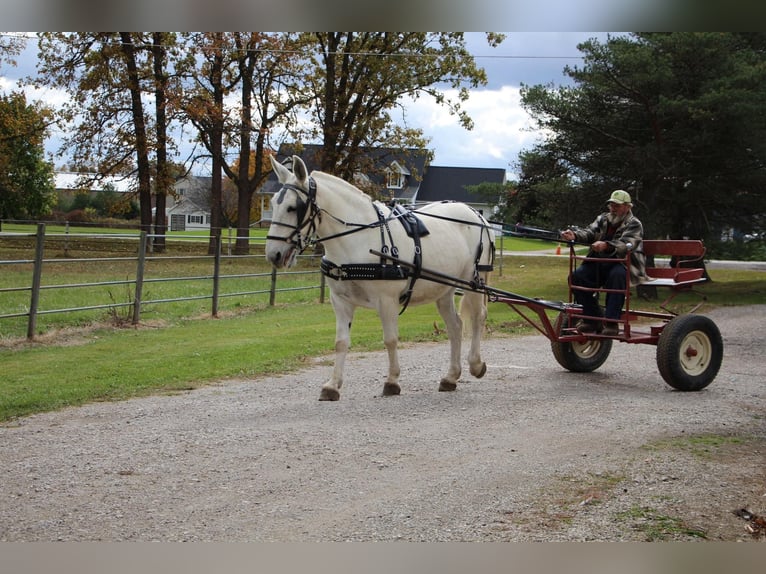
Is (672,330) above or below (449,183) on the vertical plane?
below

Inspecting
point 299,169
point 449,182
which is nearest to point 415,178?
point 449,182

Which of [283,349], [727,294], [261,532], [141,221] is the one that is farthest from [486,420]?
[141,221]

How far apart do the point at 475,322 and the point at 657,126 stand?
Result: 9.26m

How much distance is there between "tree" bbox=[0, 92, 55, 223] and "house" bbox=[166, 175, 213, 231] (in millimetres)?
4156

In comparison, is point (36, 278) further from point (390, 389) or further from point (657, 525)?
point (657, 525)

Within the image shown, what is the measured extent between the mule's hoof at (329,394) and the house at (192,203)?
1847 centimetres

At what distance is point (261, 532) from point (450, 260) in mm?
4419

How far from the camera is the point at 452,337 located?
29.2 ft

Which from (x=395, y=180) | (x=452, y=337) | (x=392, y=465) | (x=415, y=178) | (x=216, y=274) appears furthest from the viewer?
(x=216, y=274)

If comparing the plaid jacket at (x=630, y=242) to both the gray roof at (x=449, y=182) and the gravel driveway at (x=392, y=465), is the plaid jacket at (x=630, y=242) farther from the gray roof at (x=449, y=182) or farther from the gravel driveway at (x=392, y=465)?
the gray roof at (x=449, y=182)

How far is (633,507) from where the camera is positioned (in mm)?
5031

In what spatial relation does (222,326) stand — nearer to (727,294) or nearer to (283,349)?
(283,349)

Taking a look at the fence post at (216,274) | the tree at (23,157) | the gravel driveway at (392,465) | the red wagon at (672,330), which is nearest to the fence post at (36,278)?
the fence post at (216,274)

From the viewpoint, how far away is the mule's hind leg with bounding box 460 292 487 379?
8898 millimetres
